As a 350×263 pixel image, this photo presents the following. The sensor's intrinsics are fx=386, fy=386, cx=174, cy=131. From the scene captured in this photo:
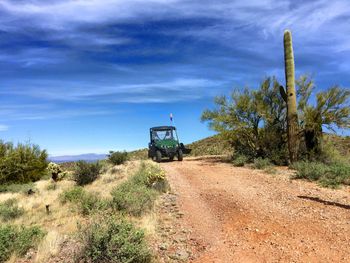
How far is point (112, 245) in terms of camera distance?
6.34 metres

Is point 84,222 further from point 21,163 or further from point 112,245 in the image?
point 21,163

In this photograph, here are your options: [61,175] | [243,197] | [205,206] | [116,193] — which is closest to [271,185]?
[243,197]

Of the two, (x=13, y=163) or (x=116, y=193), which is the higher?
(x=13, y=163)

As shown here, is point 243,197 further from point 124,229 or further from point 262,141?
point 262,141

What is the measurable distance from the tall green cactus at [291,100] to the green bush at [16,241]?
13.0 m

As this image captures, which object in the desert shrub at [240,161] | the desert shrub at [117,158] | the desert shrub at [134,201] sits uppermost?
the desert shrub at [117,158]

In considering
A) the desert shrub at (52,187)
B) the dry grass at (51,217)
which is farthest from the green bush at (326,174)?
the desert shrub at (52,187)

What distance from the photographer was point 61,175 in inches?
858

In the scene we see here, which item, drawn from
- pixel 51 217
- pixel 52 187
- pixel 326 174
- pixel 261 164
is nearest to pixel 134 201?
pixel 51 217

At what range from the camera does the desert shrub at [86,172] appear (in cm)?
1925

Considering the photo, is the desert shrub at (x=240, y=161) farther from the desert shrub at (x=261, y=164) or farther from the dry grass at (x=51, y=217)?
the dry grass at (x=51, y=217)

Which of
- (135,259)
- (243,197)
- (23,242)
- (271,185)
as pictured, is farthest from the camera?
(271,185)

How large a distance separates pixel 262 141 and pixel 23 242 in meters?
15.1

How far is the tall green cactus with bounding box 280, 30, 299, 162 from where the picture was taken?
18.1 meters
